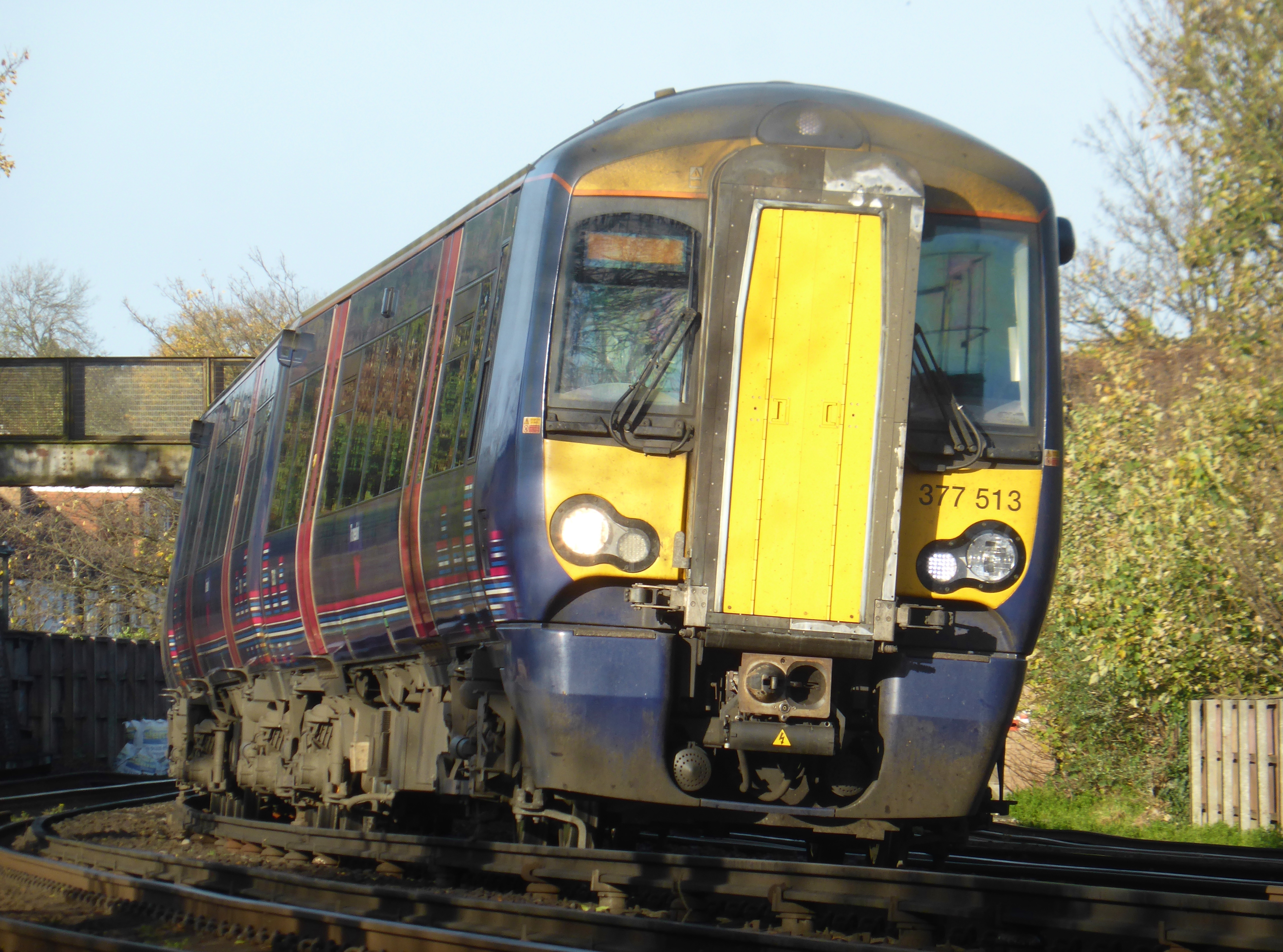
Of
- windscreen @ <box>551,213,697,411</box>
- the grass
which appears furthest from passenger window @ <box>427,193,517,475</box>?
the grass

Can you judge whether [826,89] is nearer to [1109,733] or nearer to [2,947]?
[2,947]

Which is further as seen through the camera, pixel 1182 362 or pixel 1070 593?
pixel 1182 362

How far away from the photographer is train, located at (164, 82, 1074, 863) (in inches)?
247

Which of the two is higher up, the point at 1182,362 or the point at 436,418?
the point at 1182,362

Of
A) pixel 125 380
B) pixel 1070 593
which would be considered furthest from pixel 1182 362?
pixel 125 380

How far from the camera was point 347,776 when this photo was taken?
9109mm

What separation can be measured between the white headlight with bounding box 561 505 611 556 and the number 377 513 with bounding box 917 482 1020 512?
1.33m

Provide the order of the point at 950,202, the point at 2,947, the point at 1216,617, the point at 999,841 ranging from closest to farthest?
the point at 2,947
the point at 950,202
the point at 999,841
the point at 1216,617

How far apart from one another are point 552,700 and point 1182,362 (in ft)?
49.3

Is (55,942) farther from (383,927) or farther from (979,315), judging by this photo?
(979,315)

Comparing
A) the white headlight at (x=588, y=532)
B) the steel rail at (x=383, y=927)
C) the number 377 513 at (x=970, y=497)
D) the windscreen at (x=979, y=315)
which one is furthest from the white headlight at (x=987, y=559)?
the steel rail at (x=383, y=927)

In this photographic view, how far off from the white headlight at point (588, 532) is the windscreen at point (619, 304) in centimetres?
47

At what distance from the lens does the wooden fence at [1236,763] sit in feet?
38.8

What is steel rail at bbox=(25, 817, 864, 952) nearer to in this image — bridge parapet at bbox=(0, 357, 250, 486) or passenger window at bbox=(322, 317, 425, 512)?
passenger window at bbox=(322, 317, 425, 512)
